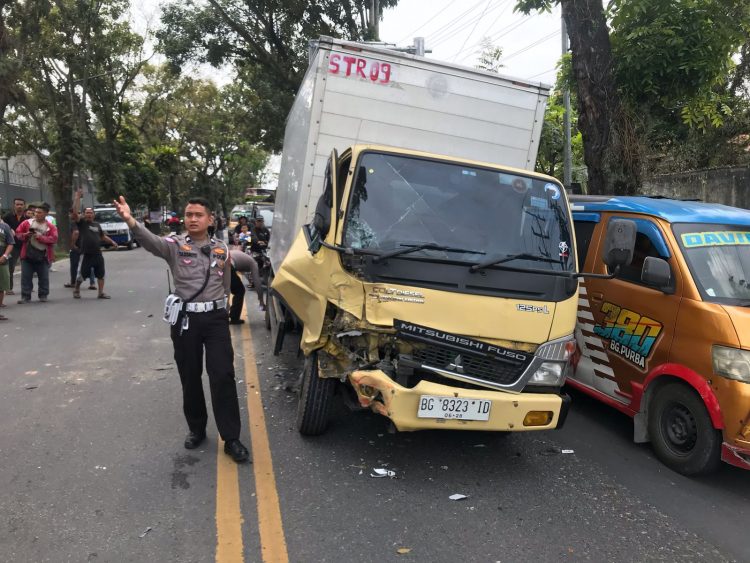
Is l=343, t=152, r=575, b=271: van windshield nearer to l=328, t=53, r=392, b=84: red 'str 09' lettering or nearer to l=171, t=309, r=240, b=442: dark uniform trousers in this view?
l=171, t=309, r=240, b=442: dark uniform trousers

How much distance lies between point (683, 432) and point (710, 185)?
9.67 meters

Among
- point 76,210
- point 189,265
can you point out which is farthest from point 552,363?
point 76,210

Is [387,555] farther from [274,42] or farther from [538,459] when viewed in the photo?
[274,42]

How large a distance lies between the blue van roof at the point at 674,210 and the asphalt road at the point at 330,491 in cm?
186

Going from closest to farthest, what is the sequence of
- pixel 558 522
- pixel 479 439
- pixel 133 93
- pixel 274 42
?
pixel 558 522
pixel 479 439
pixel 274 42
pixel 133 93

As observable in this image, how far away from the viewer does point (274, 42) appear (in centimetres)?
1881

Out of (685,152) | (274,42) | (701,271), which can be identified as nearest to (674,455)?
(701,271)

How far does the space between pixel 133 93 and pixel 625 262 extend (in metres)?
35.2

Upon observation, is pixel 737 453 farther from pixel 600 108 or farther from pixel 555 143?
pixel 555 143

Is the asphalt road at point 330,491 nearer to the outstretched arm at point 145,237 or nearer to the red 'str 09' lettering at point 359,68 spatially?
the outstretched arm at point 145,237

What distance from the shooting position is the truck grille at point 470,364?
3.84m

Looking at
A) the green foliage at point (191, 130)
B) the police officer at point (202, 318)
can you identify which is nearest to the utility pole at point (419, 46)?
the police officer at point (202, 318)

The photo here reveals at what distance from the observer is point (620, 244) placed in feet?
13.9

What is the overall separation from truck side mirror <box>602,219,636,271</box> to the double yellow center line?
2.80 meters
